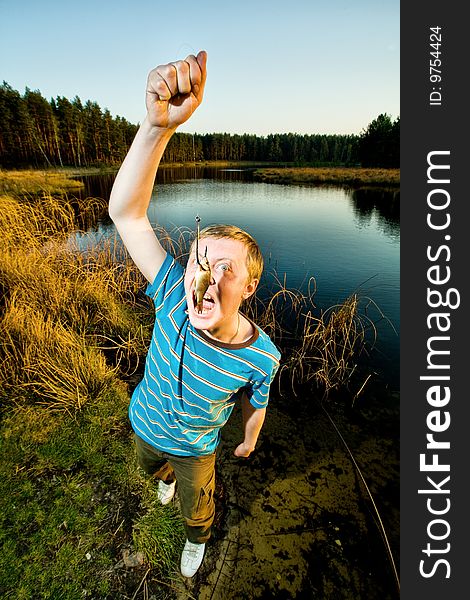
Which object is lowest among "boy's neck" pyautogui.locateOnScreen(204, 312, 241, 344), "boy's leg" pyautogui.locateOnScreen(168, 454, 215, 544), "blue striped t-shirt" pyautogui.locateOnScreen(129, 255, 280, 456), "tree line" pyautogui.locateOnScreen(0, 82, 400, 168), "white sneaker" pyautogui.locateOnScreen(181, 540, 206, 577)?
"white sneaker" pyautogui.locateOnScreen(181, 540, 206, 577)

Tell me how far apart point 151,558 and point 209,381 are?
5.08 feet

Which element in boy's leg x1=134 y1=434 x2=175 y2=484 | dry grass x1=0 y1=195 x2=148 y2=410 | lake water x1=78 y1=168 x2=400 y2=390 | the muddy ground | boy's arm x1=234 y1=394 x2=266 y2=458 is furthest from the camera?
lake water x1=78 y1=168 x2=400 y2=390

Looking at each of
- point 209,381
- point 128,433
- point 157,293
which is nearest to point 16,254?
point 128,433

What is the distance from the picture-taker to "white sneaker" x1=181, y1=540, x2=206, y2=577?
6.46 ft

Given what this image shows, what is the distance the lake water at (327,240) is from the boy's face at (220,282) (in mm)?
4757

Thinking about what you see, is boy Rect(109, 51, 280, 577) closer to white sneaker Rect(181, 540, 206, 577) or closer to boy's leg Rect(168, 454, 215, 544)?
boy's leg Rect(168, 454, 215, 544)

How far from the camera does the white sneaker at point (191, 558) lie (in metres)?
1.97

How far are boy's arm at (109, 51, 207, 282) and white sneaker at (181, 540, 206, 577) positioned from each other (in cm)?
185

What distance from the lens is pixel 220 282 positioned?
122 centimetres

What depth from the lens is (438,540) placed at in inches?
79.6

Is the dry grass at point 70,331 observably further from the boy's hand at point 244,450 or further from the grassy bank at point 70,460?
the boy's hand at point 244,450

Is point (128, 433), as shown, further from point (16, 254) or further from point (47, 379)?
point (16, 254)

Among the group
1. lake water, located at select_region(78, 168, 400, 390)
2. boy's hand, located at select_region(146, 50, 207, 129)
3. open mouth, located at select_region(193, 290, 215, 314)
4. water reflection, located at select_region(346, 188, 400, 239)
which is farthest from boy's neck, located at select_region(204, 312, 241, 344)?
water reflection, located at select_region(346, 188, 400, 239)

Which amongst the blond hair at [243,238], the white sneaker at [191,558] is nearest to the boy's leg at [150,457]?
the white sneaker at [191,558]
